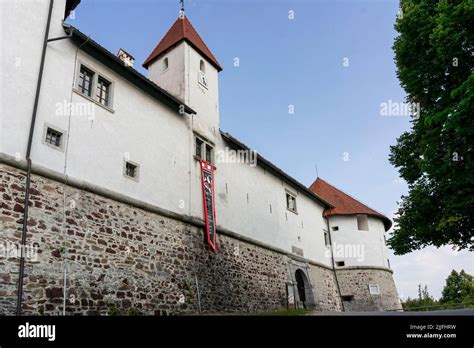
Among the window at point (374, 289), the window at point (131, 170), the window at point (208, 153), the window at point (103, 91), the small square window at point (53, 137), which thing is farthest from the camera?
the window at point (374, 289)

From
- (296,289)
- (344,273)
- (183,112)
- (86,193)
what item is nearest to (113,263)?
(86,193)

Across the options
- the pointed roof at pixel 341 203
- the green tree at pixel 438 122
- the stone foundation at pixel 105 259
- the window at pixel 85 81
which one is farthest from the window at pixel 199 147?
the pointed roof at pixel 341 203

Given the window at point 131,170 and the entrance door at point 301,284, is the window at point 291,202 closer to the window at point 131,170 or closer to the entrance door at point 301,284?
the entrance door at point 301,284

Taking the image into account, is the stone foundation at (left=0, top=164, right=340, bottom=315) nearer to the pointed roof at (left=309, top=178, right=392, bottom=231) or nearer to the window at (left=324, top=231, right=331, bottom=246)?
the window at (left=324, top=231, right=331, bottom=246)

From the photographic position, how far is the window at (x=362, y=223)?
2668cm

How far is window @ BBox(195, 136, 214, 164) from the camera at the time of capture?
15.0 meters

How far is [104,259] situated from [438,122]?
1019 cm

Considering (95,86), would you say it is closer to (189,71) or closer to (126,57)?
(126,57)

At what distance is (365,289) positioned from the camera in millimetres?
24688

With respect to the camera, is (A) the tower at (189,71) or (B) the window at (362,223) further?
(B) the window at (362,223)

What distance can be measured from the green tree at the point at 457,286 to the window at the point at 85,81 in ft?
148

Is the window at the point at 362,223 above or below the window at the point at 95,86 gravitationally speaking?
below

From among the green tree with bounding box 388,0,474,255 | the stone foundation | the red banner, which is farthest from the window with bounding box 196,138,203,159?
the green tree with bounding box 388,0,474,255
